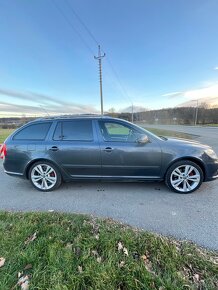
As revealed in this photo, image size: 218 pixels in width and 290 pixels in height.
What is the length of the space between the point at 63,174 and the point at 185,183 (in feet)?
8.86

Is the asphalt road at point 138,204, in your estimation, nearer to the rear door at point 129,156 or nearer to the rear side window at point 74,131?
the rear door at point 129,156

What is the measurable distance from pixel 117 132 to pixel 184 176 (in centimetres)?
174

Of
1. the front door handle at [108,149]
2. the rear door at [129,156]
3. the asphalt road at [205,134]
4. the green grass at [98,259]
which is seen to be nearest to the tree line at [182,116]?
the asphalt road at [205,134]

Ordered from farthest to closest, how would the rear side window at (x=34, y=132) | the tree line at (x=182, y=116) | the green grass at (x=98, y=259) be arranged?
1. the tree line at (x=182, y=116)
2. the rear side window at (x=34, y=132)
3. the green grass at (x=98, y=259)

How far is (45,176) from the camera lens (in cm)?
435

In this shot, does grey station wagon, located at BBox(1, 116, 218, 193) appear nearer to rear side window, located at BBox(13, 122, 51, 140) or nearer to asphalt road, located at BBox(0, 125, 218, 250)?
rear side window, located at BBox(13, 122, 51, 140)

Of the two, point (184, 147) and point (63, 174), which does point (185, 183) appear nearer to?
point (184, 147)

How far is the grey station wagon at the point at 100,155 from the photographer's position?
4.04m

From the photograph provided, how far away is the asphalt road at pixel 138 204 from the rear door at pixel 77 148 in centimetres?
49

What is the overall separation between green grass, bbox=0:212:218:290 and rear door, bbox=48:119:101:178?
159 centimetres

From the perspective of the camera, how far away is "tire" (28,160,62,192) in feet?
14.2

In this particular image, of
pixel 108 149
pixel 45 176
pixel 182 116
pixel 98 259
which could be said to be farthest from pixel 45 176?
pixel 182 116

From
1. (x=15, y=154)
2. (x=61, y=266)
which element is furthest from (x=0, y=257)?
(x=15, y=154)

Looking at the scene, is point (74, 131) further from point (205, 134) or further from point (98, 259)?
point (205, 134)
